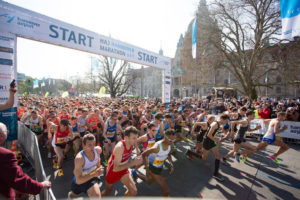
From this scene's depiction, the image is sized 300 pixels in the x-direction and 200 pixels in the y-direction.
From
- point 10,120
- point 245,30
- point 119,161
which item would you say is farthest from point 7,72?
point 245,30

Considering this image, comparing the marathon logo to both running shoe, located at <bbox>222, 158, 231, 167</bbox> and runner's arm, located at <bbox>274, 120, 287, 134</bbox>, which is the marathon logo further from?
runner's arm, located at <bbox>274, 120, 287, 134</bbox>

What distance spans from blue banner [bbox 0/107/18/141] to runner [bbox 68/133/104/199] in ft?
11.1

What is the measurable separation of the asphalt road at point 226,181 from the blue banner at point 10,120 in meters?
1.41

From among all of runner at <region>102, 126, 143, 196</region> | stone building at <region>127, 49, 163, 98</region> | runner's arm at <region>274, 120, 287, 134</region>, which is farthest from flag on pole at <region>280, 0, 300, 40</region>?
stone building at <region>127, 49, 163, 98</region>

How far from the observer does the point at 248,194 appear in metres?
3.79

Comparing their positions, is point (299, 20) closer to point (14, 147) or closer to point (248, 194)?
point (248, 194)

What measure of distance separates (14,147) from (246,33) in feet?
77.1

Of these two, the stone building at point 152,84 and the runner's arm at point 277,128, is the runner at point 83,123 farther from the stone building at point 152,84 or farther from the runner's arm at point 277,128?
the stone building at point 152,84

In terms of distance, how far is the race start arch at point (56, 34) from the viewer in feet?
14.9

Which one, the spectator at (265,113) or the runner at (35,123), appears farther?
the spectator at (265,113)

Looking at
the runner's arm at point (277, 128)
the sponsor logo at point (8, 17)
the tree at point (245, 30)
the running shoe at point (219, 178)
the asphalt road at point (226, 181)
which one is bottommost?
the asphalt road at point (226, 181)

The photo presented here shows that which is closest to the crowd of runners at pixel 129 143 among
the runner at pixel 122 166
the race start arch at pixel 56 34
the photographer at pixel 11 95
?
the runner at pixel 122 166

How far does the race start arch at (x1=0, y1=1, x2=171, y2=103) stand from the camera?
4.54 metres

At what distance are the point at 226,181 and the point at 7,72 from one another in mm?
7122
